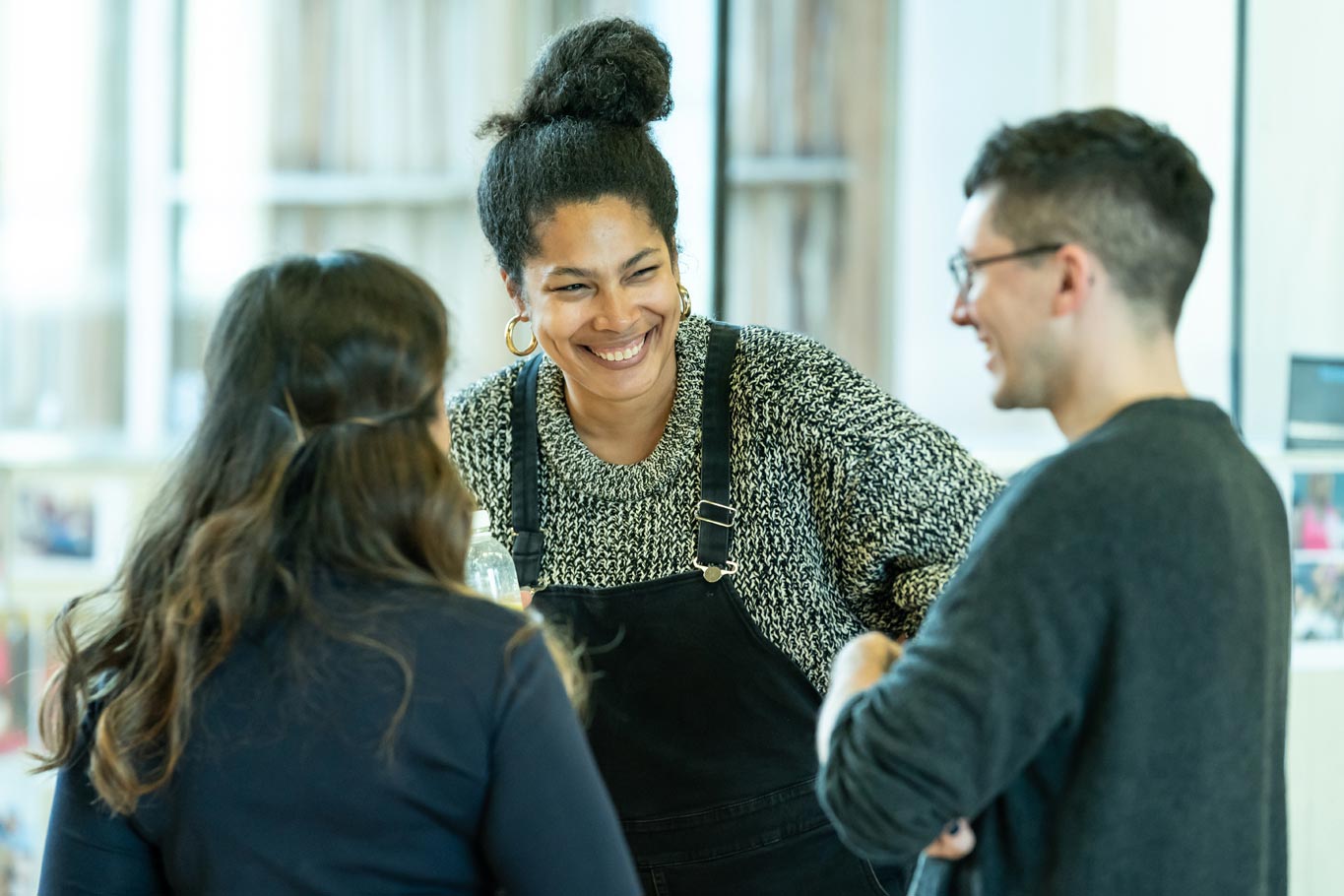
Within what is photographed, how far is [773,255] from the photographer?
386 cm

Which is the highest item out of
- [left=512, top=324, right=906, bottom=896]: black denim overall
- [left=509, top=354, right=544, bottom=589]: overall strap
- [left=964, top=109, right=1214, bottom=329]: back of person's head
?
[left=964, top=109, right=1214, bottom=329]: back of person's head

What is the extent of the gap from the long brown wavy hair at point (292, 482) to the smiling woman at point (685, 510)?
515 millimetres

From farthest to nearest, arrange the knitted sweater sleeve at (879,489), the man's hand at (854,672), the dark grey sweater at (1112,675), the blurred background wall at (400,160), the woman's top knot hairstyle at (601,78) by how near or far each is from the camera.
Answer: the blurred background wall at (400,160)
the woman's top knot hairstyle at (601,78)
the knitted sweater sleeve at (879,489)
the man's hand at (854,672)
the dark grey sweater at (1112,675)

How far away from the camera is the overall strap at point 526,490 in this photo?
1604 mm

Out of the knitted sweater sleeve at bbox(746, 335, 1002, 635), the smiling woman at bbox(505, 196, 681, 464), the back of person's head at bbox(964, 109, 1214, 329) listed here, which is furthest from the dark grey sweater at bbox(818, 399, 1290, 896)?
the smiling woman at bbox(505, 196, 681, 464)

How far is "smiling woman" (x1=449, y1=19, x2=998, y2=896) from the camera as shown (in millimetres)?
1510

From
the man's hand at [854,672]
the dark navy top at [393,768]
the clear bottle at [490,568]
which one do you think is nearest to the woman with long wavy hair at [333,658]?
the dark navy top at [393,768]

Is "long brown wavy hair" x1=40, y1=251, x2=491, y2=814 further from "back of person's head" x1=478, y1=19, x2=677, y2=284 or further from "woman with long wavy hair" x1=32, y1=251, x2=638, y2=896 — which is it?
"back of person's head" x1=478, y1=19, x2=677, y2=284

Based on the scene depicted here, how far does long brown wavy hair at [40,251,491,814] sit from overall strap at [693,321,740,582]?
0.56 metres

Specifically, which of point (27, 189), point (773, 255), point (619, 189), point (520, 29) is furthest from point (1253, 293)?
point (27, 189)

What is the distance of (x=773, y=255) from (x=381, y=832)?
120 inches

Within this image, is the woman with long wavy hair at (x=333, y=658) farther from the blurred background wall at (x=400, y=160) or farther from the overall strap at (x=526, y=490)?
the blurred background wall at (x=400, y=160)

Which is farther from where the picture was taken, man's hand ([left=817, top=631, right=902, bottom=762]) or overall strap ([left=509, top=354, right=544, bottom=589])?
overall strap ([left=509, top=354, right=544, bottom=589])

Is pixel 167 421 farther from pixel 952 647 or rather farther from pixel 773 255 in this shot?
pixel 952 647
